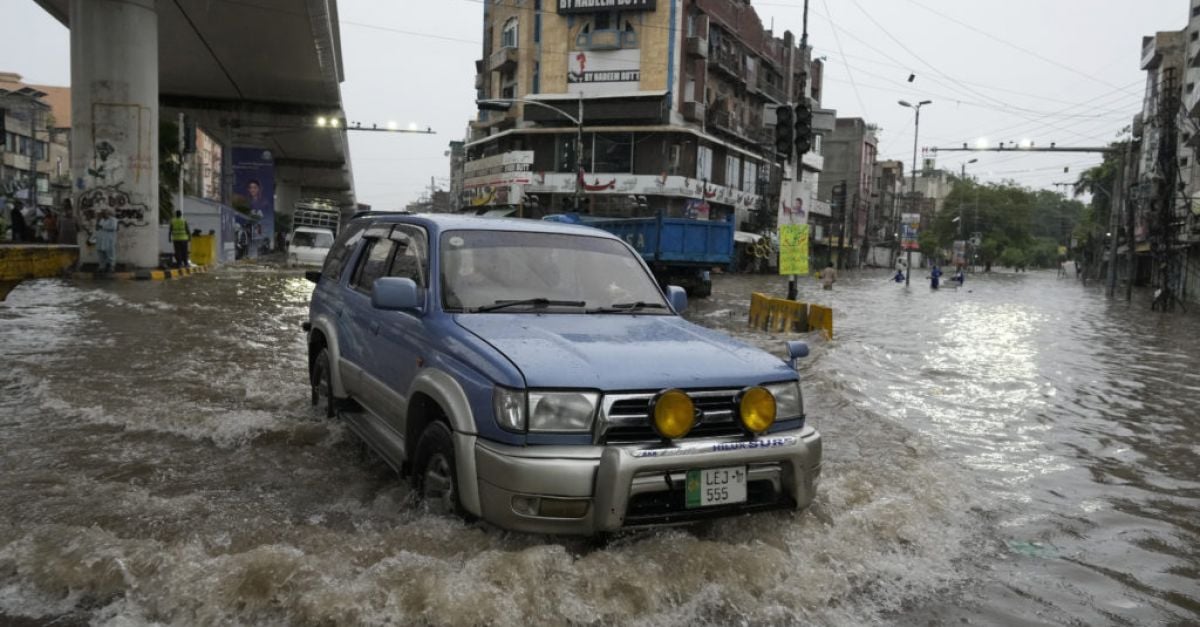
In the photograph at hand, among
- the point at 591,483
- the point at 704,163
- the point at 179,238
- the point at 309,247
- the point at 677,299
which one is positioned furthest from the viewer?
the point at 704,163

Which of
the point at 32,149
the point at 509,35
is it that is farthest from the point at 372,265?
the point at 32,149

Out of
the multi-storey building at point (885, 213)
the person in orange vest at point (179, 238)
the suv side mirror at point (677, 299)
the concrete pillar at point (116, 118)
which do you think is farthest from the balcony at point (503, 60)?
the multi-storey building at point (885, 213)

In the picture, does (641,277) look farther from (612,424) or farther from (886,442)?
(886,442)

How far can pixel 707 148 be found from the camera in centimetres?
4634

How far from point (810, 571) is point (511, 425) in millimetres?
1526

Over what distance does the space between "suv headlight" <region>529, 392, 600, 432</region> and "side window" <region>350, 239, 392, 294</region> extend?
7.22ft

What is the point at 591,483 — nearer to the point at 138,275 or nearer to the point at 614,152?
the point at 138,275

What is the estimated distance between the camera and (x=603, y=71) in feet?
145

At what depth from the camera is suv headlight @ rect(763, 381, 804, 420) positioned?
3805 mm

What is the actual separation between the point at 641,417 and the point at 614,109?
4265 cm

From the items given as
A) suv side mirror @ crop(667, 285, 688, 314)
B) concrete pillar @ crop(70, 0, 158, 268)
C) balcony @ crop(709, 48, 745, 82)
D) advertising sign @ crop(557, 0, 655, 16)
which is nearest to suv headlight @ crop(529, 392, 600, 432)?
suv side mirror @ crop(667, 285, 688, 314)

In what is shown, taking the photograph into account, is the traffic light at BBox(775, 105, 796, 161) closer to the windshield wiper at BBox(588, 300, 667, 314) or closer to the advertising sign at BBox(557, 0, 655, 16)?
the windshield wiper at BBox(588, 300, 667, 314)

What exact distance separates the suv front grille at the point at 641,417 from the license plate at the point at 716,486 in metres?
0.16

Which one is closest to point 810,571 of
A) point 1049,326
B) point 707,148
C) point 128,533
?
point 128,533
